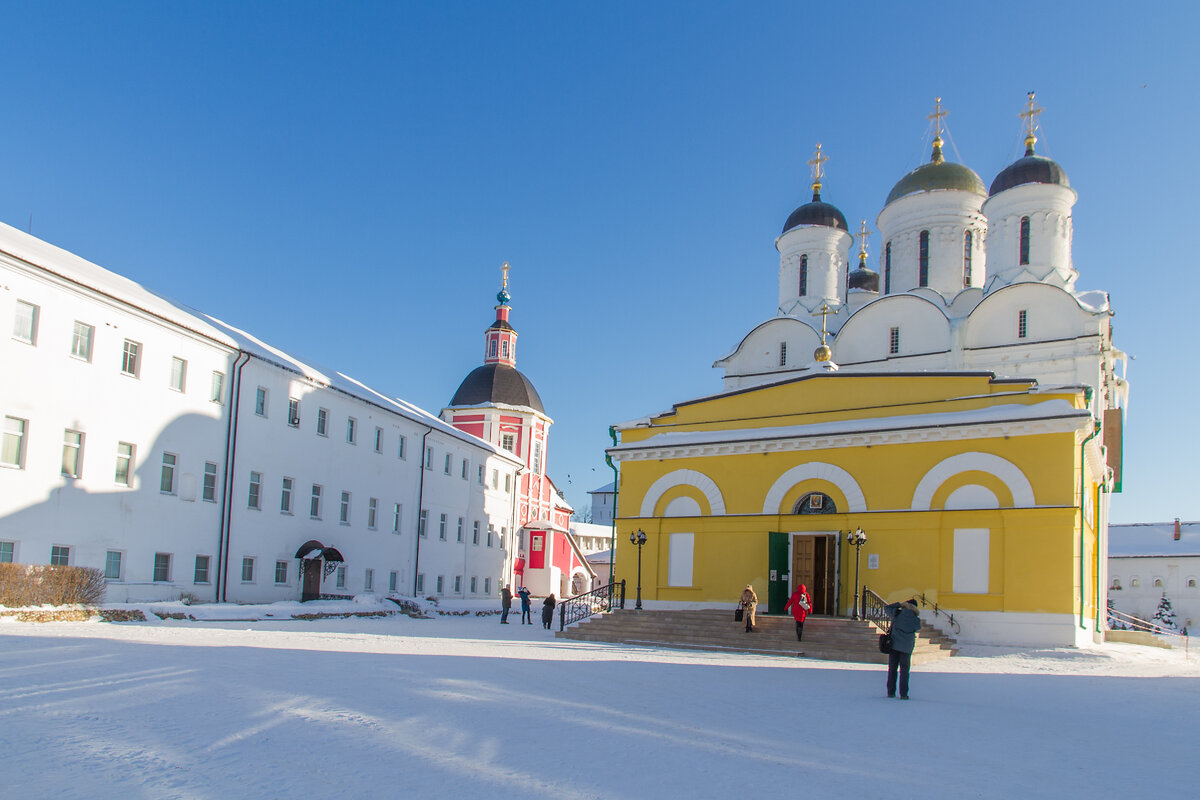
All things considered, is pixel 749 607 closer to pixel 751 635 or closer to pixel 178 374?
pixel 751 635

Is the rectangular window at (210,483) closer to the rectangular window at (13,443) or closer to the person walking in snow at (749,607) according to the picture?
the rectangular window at (13,443)

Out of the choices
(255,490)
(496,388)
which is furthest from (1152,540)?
(255,490)

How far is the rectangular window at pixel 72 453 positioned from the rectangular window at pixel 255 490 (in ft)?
19.3

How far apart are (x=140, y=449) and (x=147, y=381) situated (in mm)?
1638

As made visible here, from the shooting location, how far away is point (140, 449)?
22.1 m

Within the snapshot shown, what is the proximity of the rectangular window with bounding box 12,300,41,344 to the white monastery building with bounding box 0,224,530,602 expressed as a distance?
3 cm

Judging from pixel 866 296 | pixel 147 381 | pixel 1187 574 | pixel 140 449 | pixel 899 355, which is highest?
pixel 866 296

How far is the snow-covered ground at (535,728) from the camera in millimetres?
6141

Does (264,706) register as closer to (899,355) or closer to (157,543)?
(157,543)

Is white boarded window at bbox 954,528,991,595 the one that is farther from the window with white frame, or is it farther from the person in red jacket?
the window with white frame

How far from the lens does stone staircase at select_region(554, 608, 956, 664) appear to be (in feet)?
58.5

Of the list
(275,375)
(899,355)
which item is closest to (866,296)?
(899,355)

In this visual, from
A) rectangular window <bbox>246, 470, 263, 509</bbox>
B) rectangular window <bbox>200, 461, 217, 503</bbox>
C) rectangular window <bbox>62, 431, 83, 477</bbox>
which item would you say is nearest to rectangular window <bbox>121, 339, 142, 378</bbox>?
rectangular window <bbox>62, 431, 83, 477</bbox>

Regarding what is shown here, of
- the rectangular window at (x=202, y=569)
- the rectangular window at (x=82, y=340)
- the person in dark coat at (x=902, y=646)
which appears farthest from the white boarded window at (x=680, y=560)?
the rectangular window at (x=82, y=340)
